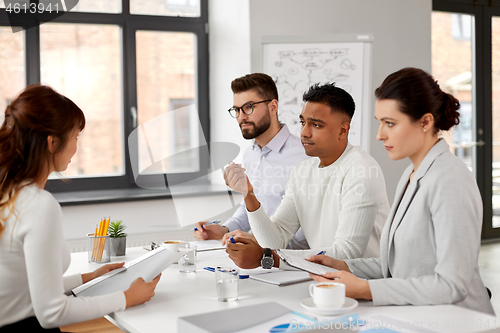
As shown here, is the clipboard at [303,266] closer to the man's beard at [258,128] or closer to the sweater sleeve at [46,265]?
the sweater sleeve at [46,265]

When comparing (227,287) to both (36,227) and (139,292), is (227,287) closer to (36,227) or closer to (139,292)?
(139,292)

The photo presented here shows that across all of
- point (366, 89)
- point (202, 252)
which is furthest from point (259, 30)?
point (202, 252)

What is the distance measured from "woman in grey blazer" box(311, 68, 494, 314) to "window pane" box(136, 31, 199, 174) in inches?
106

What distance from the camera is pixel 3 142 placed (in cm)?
128

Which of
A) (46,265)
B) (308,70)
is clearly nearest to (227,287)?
(46,265)

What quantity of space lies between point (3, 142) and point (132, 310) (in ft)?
1.77

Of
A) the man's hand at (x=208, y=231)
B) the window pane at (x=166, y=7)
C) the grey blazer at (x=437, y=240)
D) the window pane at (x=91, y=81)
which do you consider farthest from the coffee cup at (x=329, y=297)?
the window pane at (x=166, y=7)

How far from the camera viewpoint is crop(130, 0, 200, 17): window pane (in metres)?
3.97

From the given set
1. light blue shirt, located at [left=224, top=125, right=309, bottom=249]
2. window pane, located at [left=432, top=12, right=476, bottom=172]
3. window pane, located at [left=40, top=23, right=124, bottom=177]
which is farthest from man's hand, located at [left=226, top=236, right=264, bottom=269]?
window pane, located at [left=432, top=12, right=476, bottom=172]

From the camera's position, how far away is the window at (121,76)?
12.2 feet

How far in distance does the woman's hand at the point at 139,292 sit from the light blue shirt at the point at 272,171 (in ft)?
3.87

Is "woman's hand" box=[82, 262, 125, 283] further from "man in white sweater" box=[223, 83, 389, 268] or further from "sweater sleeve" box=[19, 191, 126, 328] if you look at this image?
"man in white sweater" box=[223, 83, 389, 268]

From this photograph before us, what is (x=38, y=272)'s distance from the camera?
1161 mm

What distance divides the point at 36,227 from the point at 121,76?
116 inches
